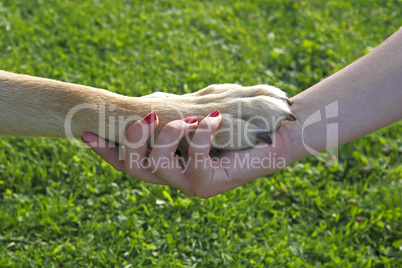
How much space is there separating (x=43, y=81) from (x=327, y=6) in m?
4.37

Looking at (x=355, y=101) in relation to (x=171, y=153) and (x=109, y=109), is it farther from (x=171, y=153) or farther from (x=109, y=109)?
(x=109, y=109)

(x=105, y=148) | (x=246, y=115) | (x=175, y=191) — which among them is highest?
(x=246, y=115)

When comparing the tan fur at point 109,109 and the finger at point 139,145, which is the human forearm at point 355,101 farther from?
the finger at point 139,145

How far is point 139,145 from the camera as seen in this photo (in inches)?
104

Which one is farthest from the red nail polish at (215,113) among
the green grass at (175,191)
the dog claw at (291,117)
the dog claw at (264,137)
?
the green grass at (175,191)

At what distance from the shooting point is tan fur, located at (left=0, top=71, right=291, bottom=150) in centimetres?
267

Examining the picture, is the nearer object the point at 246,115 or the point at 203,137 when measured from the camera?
the point at 203,137

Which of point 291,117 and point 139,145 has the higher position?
point 291,117

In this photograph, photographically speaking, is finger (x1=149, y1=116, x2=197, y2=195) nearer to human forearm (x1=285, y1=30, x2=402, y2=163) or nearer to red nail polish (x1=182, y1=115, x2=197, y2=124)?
red nail polish (x1=182, y1=115, x2=197, y2=124)

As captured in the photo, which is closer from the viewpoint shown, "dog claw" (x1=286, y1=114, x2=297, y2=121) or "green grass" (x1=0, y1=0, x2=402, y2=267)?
"dog claw" (x1=286, y1=114, x2=297, y2=121)

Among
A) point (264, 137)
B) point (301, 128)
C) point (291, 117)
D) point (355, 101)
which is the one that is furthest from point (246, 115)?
point (355, 101)

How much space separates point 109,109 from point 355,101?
143 centimetres

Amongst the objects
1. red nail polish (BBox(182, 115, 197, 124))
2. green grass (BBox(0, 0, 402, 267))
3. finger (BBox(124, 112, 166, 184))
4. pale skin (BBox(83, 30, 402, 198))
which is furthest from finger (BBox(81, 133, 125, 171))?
green grass (BBox(0, 0, 402, 267))

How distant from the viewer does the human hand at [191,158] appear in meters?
2.54
